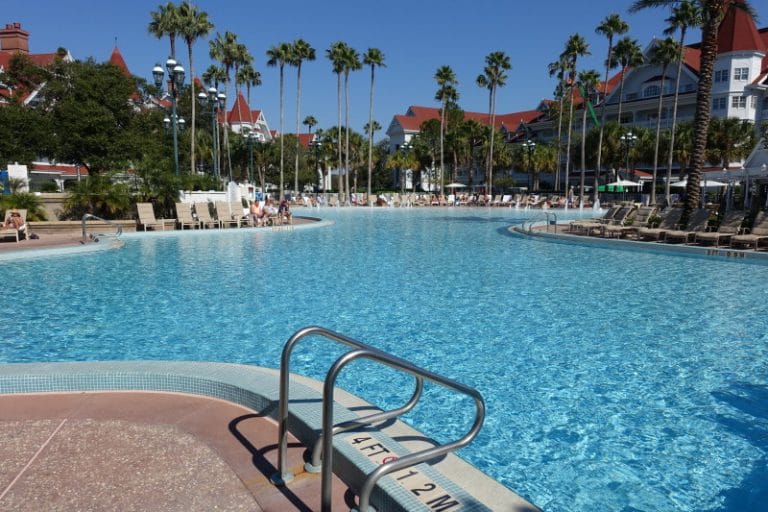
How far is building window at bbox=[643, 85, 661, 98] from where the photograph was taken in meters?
56.7

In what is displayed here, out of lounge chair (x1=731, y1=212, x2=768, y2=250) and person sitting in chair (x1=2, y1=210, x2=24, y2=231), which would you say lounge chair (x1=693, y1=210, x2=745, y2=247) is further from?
person sitting in chair (x1=2, y1=210, x2=24, y2=231)

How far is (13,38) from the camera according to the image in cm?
5084

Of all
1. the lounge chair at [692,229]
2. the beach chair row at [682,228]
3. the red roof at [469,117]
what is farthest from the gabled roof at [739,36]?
the lounge chair at [692,229]

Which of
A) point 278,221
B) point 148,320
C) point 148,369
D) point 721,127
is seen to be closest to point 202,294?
point 148,320

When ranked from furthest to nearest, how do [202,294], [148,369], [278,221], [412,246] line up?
1. [278,221]
2. [412,246]
3. [202,294]
4. [148,369]

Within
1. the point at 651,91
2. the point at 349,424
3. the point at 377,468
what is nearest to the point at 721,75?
the point at 651,91

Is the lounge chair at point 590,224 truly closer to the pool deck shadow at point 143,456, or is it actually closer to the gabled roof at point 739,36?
the pool deck shadow at point 143,456

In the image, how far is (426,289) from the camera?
1042cm

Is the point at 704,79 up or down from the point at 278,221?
up

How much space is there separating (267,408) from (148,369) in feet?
4.39

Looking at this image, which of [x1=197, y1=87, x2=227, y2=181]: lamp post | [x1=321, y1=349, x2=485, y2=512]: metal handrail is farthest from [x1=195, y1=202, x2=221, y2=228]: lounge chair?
[x1=321, y1=349, x2=485, y2=512]: metal handrail

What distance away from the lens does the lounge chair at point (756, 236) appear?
48.3 ft

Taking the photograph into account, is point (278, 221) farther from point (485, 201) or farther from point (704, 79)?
point (485, 201)

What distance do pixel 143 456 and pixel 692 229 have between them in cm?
1788
